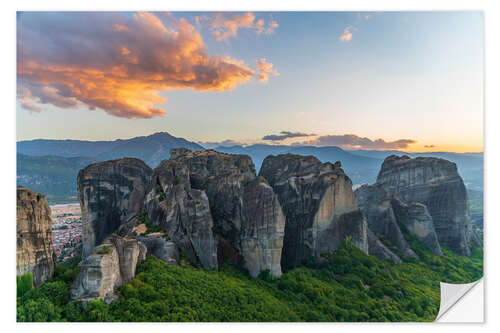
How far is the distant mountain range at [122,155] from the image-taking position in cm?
1023

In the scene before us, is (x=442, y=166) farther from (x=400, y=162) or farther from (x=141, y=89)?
(x=141, y=89)

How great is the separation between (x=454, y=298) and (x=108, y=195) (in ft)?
55.5

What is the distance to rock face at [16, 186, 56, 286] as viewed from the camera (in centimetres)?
777

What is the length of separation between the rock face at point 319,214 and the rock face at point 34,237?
1074cm

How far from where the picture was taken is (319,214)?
14.8m

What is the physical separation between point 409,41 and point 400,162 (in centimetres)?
1274

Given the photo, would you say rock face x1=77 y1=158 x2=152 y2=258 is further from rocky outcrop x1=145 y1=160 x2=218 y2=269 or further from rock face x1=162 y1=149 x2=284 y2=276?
rock face x1=162 y1=149 x2=284 y2=276

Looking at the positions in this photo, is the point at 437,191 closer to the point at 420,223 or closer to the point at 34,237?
the point at 420,223

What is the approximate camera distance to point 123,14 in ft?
30.3

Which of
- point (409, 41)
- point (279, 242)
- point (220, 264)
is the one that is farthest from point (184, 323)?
point (409, 41)

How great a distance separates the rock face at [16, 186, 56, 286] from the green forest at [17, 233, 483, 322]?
279 millimetres

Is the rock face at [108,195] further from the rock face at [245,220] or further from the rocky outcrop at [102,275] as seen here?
the rocky outcrop at [102,275]

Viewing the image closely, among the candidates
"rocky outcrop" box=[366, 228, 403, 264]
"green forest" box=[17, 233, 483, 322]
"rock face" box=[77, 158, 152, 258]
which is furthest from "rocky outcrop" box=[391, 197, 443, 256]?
"rock face" box=[77, 158, 152, 258]

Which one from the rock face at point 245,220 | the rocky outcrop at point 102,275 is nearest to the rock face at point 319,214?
the rock face at point 245,220
